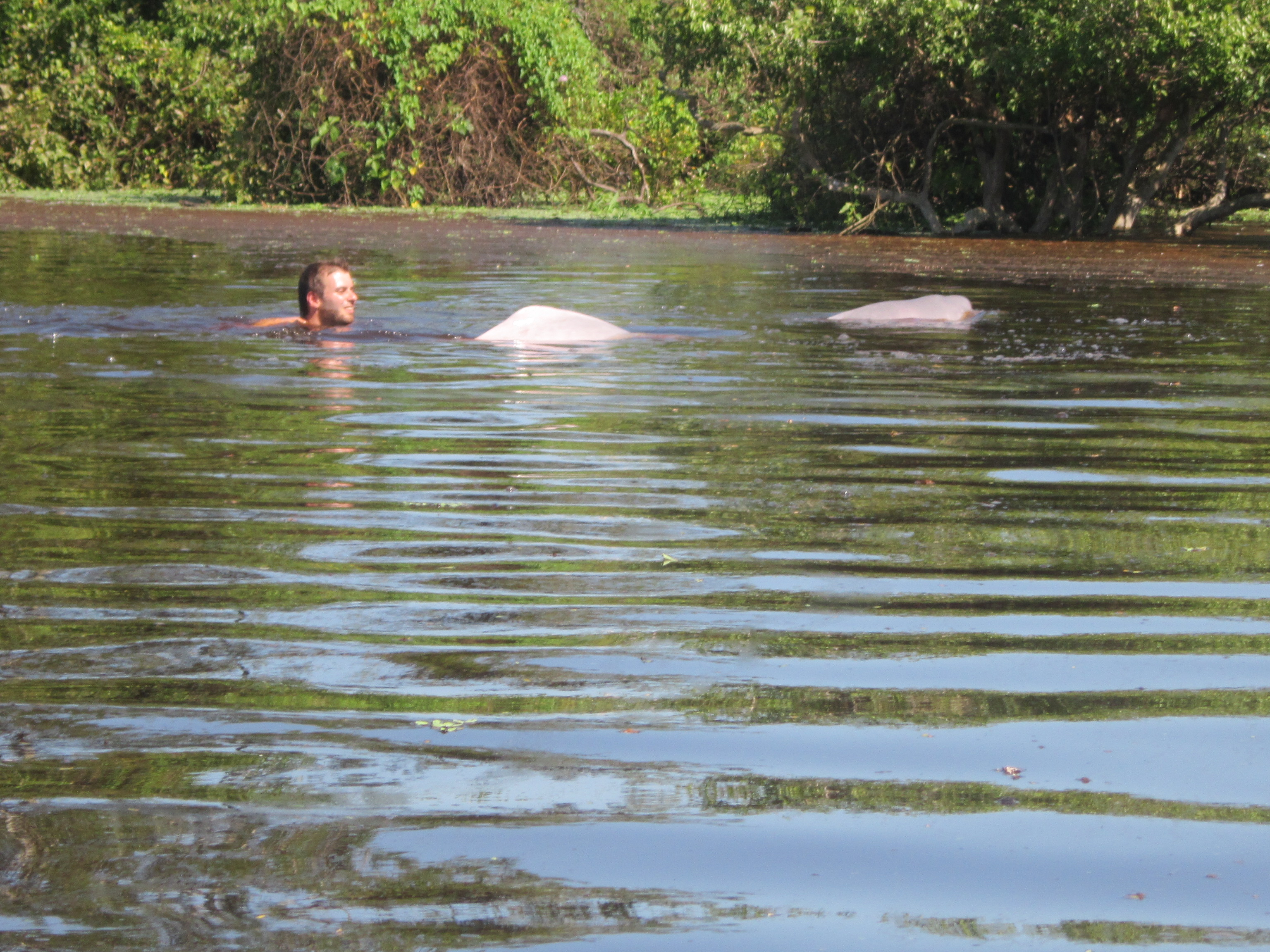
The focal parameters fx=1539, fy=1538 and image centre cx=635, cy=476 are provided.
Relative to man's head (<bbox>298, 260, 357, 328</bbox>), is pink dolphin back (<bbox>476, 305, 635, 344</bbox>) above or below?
below

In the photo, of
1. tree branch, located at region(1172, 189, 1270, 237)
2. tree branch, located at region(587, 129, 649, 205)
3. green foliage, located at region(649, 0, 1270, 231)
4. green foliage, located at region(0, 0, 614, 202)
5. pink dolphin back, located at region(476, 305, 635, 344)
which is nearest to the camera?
pink dolphin back, located at region(476, 305, 635, 344)

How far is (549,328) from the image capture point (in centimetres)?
976

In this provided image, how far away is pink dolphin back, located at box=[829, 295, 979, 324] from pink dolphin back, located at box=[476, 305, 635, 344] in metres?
1.89

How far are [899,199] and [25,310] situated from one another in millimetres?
13642

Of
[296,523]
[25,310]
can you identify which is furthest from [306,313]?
[296,523]

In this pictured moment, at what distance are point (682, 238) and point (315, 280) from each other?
11.0 metres

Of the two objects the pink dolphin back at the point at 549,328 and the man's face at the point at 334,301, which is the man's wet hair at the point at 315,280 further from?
the pink dolphin back at the point at 549,328

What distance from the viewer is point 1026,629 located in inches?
139

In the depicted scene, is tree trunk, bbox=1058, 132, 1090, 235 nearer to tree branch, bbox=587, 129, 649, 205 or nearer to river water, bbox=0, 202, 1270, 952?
tree branch, bbox=587, 129, 649, 205

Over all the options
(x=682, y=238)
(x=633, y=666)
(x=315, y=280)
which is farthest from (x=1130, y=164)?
(x=633, y=666)

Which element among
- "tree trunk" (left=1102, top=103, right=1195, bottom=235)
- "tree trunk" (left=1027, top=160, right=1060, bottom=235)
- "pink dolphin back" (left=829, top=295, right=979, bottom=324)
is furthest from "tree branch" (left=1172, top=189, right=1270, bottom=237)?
"pink dolphin back" (left=829, top=295, right=979, bottom=324)

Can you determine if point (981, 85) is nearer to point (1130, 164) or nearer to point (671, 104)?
point (1130, 164)

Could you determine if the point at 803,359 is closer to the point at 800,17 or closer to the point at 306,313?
the point at 306,313

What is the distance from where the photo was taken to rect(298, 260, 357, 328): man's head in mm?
9828
